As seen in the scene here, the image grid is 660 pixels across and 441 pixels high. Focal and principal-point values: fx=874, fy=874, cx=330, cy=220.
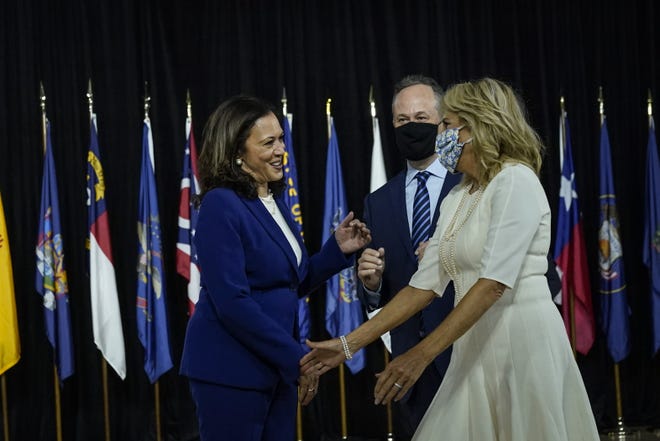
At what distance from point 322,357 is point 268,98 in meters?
3.81

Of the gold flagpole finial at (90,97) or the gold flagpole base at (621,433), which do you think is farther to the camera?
the gold flagpole base at (621,433)

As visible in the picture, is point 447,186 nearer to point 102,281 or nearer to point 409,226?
point 409,226

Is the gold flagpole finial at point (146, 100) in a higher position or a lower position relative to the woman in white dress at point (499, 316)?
higher

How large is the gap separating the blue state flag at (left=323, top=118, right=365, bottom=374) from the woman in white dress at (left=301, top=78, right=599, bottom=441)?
3.37 metres

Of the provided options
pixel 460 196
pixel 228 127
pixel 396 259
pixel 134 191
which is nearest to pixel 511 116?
pixel 460 196

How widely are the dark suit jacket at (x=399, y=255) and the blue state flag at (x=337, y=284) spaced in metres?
2.19

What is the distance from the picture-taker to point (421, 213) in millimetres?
3541

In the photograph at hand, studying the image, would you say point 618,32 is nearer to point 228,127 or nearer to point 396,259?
point 396,259

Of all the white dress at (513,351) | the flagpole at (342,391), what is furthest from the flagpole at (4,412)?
the white dress at (513,351)

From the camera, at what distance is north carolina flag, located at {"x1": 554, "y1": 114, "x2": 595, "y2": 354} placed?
238 inches

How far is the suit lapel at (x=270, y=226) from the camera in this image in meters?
2.86

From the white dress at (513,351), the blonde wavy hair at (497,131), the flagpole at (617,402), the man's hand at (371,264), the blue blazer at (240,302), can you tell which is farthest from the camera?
the flagpole at (617,402)

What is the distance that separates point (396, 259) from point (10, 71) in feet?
12.2

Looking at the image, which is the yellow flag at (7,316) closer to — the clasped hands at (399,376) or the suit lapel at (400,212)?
the suit lapel at (400,212)
